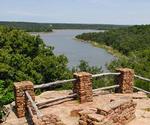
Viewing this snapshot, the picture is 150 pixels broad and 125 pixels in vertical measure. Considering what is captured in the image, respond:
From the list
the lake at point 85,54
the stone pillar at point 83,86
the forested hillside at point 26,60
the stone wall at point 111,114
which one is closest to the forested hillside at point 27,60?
the forested hillside at point 26,60

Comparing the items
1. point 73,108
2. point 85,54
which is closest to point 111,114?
point 73,108

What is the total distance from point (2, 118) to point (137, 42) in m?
84.0

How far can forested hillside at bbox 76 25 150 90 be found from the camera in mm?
38441

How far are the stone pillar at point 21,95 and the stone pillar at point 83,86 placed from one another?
1.67 metres

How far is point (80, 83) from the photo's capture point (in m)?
10.8

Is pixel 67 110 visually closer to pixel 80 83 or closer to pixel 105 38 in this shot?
pixel 80 83

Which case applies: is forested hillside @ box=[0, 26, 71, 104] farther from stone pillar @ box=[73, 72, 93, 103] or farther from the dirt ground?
stone pillar @ box=[73, 72, 93, 103]

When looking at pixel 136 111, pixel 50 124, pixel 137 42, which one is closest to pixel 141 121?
pixel 136 111

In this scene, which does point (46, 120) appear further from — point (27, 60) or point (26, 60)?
point (27, 60)

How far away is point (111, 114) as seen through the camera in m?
8.48

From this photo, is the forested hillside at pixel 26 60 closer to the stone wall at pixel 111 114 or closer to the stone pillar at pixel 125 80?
Result: the stone pillar at pixel 125 80

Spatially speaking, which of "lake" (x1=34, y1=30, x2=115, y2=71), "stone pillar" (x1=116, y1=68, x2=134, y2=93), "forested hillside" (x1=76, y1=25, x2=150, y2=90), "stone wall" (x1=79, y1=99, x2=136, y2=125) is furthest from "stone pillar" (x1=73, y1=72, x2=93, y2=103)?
"lake" (x1=34, y1=30, x2=115, y2=71)

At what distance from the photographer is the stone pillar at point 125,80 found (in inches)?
478

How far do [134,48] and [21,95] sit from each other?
76546 mm
